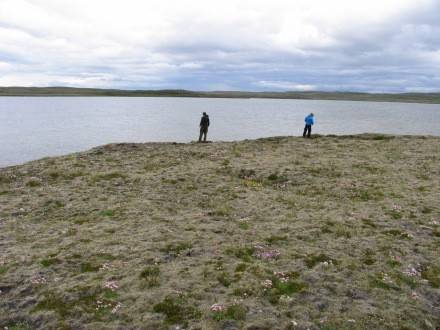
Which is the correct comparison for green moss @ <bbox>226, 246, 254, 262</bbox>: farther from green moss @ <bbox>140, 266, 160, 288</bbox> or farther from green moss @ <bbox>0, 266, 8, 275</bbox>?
green moss @ <bbox>0, 266, 8, 275</bbox>

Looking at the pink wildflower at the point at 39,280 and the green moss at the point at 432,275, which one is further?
the green moss at the point at 432,275

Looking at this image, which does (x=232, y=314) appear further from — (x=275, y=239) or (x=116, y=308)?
(x=275, y=239)

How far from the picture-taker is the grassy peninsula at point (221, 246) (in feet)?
39.9

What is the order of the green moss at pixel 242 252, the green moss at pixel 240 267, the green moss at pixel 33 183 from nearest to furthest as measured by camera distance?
the green moss at pixel 240 267, the green moss at pixel 242 252, the green moss at pixel 33 183

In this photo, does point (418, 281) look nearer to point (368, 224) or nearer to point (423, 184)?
point (368, 224)

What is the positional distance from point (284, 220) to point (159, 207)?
21.0 ft

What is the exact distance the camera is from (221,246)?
16.6 meters

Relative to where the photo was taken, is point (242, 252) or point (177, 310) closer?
point (177, 310)

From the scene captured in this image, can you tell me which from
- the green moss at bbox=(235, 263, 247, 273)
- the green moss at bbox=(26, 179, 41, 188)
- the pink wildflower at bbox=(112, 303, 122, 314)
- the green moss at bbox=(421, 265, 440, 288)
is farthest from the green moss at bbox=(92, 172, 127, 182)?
the green moss at bbox=(421, 265, 440, 288)

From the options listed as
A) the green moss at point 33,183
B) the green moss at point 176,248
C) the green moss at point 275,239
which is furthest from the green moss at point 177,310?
the green moss at point 33,183

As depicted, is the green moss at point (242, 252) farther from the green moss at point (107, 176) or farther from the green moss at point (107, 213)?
the green moss at point (107, 176)

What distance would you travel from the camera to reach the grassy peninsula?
12172 mm

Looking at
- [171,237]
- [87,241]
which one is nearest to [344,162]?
[171,237]

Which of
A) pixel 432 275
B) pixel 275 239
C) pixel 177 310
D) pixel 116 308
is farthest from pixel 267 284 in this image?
pixel 432 275
